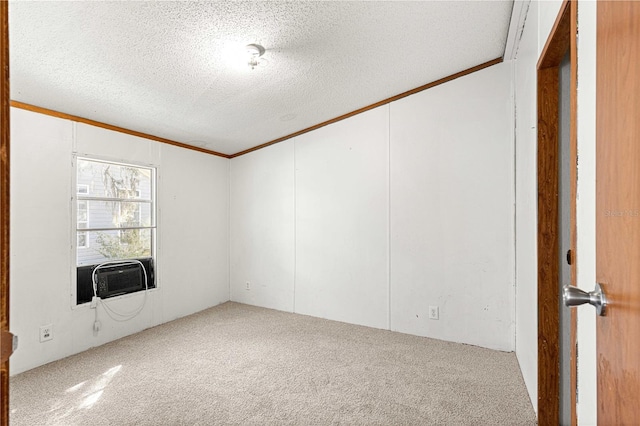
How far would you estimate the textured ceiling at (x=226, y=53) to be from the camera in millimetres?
1849

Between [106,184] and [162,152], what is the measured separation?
2.32 feet

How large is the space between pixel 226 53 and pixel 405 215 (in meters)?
2.20

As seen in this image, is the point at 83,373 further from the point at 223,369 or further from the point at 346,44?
the point at 346,44

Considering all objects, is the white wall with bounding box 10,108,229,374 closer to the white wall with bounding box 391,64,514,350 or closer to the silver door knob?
the white wall with bounding box 391,64,514,350

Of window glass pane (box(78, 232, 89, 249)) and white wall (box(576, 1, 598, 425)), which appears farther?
window glass pane (box(78, 232, 89, 249))

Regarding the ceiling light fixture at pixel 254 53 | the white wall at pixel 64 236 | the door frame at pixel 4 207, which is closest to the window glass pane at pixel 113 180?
the white wall at pixel 64 236

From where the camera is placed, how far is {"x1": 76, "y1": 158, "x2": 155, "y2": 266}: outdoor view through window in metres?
3.11

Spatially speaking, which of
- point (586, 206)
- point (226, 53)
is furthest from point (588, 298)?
point (226, 53)

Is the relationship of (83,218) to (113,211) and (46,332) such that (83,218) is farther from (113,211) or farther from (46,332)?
(46,332)

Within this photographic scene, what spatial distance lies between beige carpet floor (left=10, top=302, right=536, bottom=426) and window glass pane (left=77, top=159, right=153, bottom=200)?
57.7 inches

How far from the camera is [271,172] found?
14.5 ft

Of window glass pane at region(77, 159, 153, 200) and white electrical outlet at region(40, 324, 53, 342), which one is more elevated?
window glass pane at region(77, 159, 153, 200)

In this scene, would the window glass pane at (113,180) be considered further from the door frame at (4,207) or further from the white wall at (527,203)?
the white wall at (527,203)

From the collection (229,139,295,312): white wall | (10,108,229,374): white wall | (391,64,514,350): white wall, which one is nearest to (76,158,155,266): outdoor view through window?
(10,108,229,374): white wall
